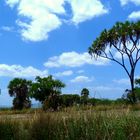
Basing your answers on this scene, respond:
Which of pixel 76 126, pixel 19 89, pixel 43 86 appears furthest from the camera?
pixel 19 89

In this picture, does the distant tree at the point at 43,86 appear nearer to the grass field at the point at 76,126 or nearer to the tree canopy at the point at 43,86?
the tree canopy at the point at 43,86

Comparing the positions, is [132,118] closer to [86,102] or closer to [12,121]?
[86,102]

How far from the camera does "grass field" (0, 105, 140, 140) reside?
1046cm

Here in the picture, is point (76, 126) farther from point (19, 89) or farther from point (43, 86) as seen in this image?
point (19, 89)

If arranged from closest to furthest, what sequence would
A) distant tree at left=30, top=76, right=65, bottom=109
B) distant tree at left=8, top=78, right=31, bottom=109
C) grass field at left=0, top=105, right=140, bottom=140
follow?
grass field at left=0, top=105, right=140, bottom=140
distant tree at left=30, top=76, right=65, bottom=109
distant tree at left=8, top=78, right=31, bottom=109

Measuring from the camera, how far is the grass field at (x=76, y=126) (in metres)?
10.5

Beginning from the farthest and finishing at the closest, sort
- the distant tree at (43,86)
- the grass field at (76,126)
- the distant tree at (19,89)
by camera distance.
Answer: the distant tree at (19,89) < the distant tree at (43,86) < the grass field at (76,126)

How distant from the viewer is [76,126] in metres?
11.1

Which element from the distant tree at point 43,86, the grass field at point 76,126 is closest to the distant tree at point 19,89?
the distant tree at point 43,86

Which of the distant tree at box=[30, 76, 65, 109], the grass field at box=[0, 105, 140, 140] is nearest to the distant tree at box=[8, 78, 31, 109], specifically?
the distant tree at box=[30, 76, 65, 109]

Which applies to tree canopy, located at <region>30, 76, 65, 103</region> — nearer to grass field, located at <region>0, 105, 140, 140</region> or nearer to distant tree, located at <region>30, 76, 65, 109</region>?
distant tree, located at <region>30, 76, 65, 109</region>

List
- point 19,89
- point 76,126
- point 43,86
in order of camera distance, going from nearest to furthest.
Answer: point 76,126 < point 43,86 < point 19,89

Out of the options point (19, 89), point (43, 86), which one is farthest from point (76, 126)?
point (19, 89)

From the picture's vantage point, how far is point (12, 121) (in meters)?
13.3
